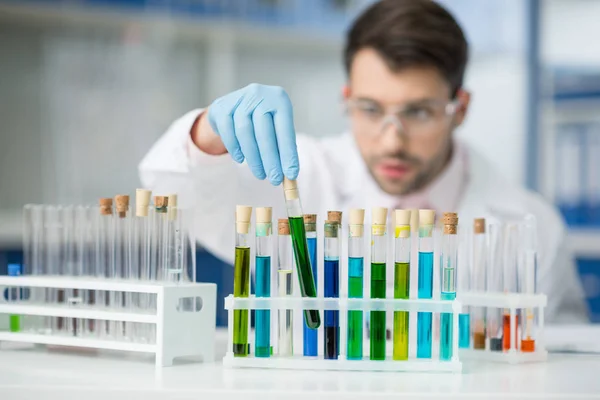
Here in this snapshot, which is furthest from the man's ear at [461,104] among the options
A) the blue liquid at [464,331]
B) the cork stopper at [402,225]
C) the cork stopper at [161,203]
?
the cork stopper at [161,203]

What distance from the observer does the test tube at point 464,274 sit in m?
1.65

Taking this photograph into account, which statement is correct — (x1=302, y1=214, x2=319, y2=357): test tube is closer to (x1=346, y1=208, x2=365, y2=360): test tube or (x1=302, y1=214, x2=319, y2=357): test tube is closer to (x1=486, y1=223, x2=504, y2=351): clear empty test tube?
(x1=346, y1=208, x2=365, y2=360): test tube

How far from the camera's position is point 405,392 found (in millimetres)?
1232

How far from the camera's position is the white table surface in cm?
124

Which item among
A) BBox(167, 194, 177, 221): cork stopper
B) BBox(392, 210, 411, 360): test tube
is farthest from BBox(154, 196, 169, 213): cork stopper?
BBox(392, 210, 411, 360): test tube

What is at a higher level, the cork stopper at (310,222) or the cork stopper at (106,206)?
the cork stopper at (106,206)

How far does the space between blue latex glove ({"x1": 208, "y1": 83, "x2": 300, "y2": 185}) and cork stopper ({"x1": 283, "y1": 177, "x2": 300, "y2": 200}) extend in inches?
1.2

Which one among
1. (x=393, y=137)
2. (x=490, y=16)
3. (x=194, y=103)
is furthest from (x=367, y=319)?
(x=490, y=16)

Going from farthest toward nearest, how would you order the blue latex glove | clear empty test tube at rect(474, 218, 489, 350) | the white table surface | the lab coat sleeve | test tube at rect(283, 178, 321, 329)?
the lab coat sleeve, clear empty test tube at rect(474, 218, 489, 350), the blue latex glove, test tube at rect(283, 178, 321, 329), the white table surface

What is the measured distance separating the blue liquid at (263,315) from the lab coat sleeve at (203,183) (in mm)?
463

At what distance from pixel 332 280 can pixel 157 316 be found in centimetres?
33

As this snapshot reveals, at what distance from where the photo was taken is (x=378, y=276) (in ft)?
4.78

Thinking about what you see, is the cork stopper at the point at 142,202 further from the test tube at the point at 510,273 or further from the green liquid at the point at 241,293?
the test tube at the point at 510,273

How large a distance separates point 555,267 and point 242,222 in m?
1.87
